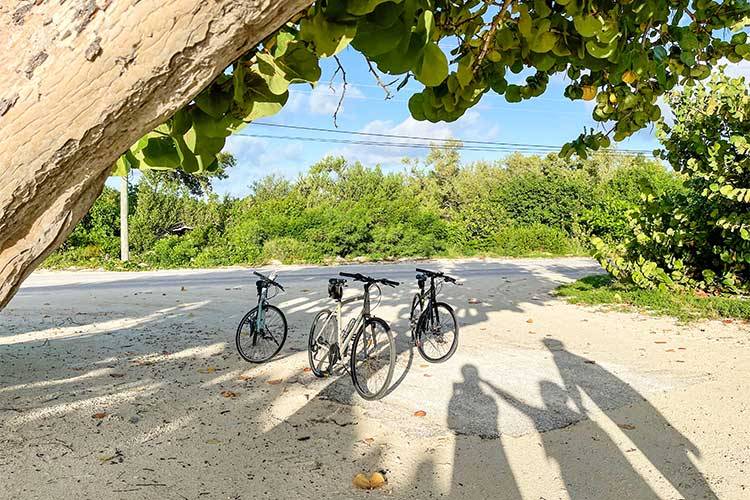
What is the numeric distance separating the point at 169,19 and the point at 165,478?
3327mm

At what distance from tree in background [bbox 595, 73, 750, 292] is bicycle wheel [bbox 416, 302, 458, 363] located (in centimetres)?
471

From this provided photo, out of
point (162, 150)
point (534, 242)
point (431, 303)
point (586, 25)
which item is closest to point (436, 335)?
point (431, 303)

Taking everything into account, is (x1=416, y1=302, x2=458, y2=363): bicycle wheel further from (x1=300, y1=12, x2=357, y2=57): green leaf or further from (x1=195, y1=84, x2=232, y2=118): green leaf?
(x1=300, y1=12, x2=357, y2=57): green leaf

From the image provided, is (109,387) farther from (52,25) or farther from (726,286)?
(726,286)

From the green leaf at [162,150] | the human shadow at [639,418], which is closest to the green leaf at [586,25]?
the green leaf at [162,150]

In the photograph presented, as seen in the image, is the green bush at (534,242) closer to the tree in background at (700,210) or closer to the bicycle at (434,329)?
the tree in background at (700,210)

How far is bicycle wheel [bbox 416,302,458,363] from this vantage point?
602 centimetres

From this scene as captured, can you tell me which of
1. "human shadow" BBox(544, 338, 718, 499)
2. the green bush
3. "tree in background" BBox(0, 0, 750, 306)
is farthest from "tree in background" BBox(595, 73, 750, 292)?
the green bush

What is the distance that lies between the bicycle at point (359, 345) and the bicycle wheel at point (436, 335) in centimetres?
89

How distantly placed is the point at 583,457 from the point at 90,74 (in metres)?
3.72

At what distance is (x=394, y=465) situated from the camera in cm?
353

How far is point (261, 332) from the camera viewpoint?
614 cm

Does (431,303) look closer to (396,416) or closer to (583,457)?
(396,416)

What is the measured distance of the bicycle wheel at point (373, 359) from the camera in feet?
15.8
